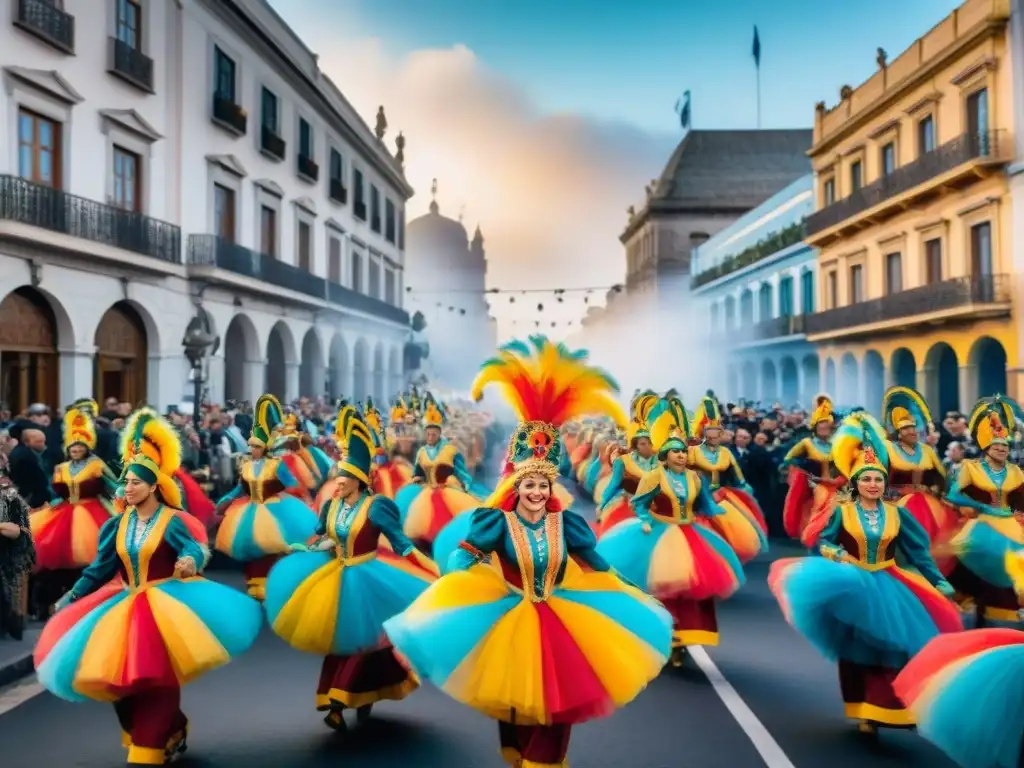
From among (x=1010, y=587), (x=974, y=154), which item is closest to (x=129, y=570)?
(x=1010, y=587)

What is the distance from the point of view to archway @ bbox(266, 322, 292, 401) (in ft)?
115

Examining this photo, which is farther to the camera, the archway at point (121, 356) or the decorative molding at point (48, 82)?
the archway at point (121, 356)

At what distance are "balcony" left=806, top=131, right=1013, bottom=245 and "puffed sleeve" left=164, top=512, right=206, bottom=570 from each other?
25.0 m

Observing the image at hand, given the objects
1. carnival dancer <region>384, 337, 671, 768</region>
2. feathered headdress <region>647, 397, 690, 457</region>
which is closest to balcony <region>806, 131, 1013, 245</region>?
feathered headdress <region>647, 397, 690, 457</region>

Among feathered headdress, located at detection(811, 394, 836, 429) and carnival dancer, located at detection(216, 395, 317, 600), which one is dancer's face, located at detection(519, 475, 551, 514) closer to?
carnival dancer, located at detection(216, 395, 317, 600)

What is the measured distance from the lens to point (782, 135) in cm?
6638

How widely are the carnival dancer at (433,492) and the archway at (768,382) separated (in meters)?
36.4

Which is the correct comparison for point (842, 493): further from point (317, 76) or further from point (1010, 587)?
point (317, 76)

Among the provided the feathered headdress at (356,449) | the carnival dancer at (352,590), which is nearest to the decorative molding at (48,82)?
the feathered headdress at (356,449)

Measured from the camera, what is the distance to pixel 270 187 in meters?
31.4

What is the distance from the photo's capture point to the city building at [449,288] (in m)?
107

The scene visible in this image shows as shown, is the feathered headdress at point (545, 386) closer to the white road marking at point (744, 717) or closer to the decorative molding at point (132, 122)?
the white road marking at point (744, 717)

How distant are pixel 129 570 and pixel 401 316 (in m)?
46.5

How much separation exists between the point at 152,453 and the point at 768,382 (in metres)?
44.4
